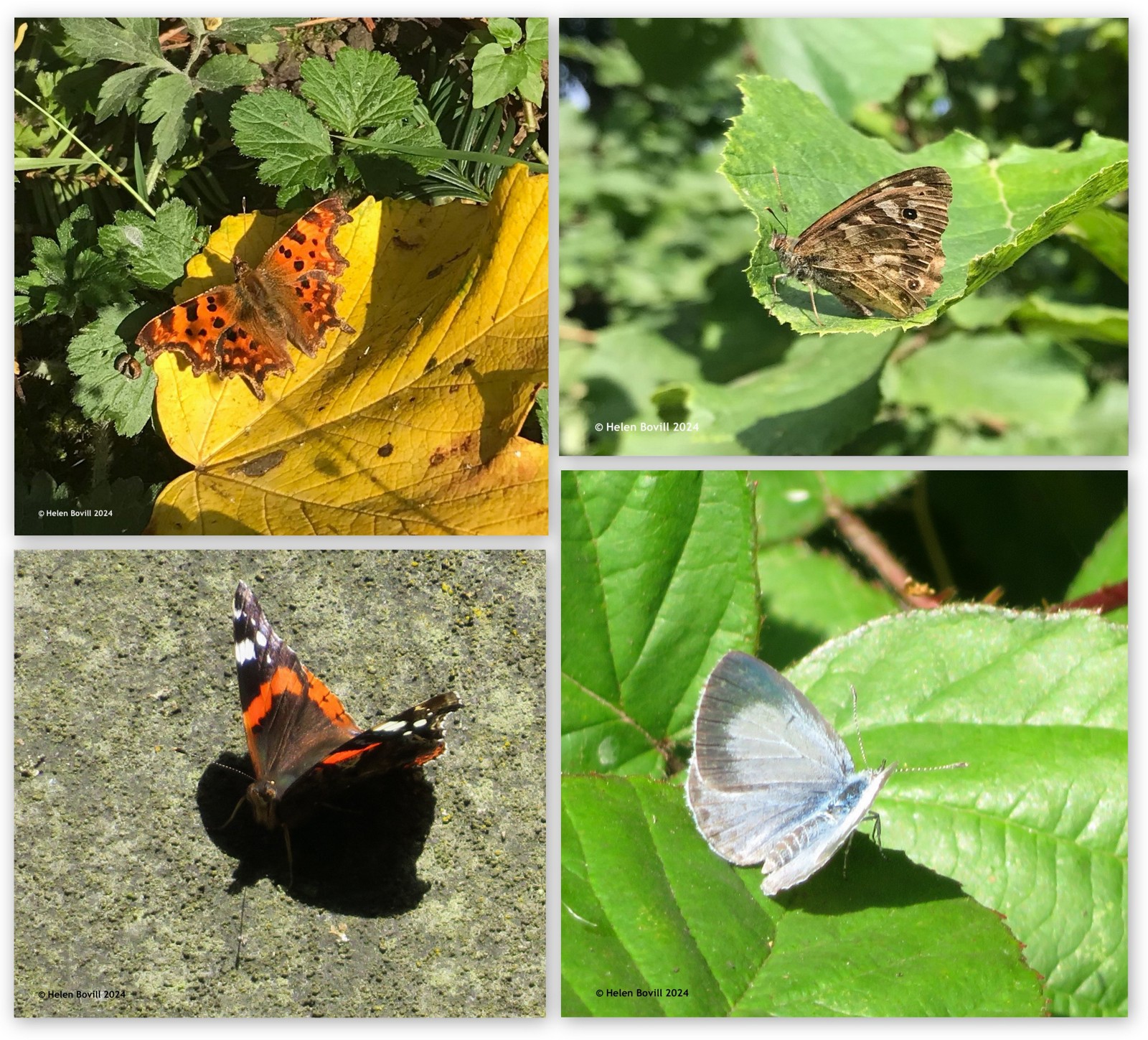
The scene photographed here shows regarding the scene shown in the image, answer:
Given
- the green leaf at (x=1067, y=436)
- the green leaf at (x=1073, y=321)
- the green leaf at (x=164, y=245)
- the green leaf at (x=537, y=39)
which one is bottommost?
the green leaf at (x=1067, y=436)

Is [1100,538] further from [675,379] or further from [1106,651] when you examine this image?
[675,379]

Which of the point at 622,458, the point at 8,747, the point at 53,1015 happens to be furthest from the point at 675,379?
the point at 53,1015

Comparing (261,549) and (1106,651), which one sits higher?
(261,549)

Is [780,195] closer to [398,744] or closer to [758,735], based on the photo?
[758,735]

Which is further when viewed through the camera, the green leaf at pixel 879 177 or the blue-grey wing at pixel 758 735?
the blue-grey wing at pixel 758 735

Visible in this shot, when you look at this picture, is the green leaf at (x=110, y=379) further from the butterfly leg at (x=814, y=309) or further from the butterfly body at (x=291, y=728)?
the butterfly leg at (x=814, y=309)

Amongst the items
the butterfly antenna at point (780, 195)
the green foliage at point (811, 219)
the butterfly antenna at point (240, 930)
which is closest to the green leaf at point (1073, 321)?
the green foliage at point (811, 219)

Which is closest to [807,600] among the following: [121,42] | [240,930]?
[240,930]
